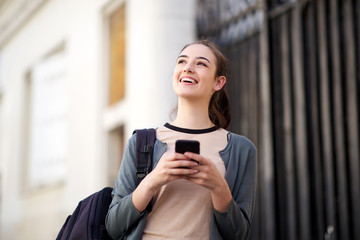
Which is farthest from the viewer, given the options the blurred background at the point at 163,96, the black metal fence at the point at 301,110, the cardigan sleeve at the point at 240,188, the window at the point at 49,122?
the window at the point at 49,122

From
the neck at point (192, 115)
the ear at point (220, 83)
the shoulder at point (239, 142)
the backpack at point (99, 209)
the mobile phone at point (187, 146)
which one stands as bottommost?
the backpack at point (99, 209)

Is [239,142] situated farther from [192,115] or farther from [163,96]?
[163,96]

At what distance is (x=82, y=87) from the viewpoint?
457 inches

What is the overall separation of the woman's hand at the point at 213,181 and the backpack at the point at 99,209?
0.99 ft

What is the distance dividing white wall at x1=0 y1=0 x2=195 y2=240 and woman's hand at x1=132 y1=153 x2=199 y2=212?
409 centimetres

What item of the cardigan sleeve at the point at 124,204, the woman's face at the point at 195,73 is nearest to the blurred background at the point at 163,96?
the woman's face at the point at 195,73

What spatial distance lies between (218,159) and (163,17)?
7.06m

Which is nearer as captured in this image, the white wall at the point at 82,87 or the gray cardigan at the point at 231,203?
the gray cardigan at the point at 231,203

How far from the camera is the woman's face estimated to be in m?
2.72

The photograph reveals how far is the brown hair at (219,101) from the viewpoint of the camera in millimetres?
2887

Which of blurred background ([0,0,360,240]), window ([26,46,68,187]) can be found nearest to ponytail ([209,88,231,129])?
blurred background ([0,0,360,240])

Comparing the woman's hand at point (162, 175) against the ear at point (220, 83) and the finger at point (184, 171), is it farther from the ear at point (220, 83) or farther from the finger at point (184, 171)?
the ear at point (220, 83)

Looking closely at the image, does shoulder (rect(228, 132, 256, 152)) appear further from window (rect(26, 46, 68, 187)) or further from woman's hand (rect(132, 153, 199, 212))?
window (rect(26, 46, 68, 187))

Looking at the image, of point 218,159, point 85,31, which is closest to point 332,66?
point 218,159
